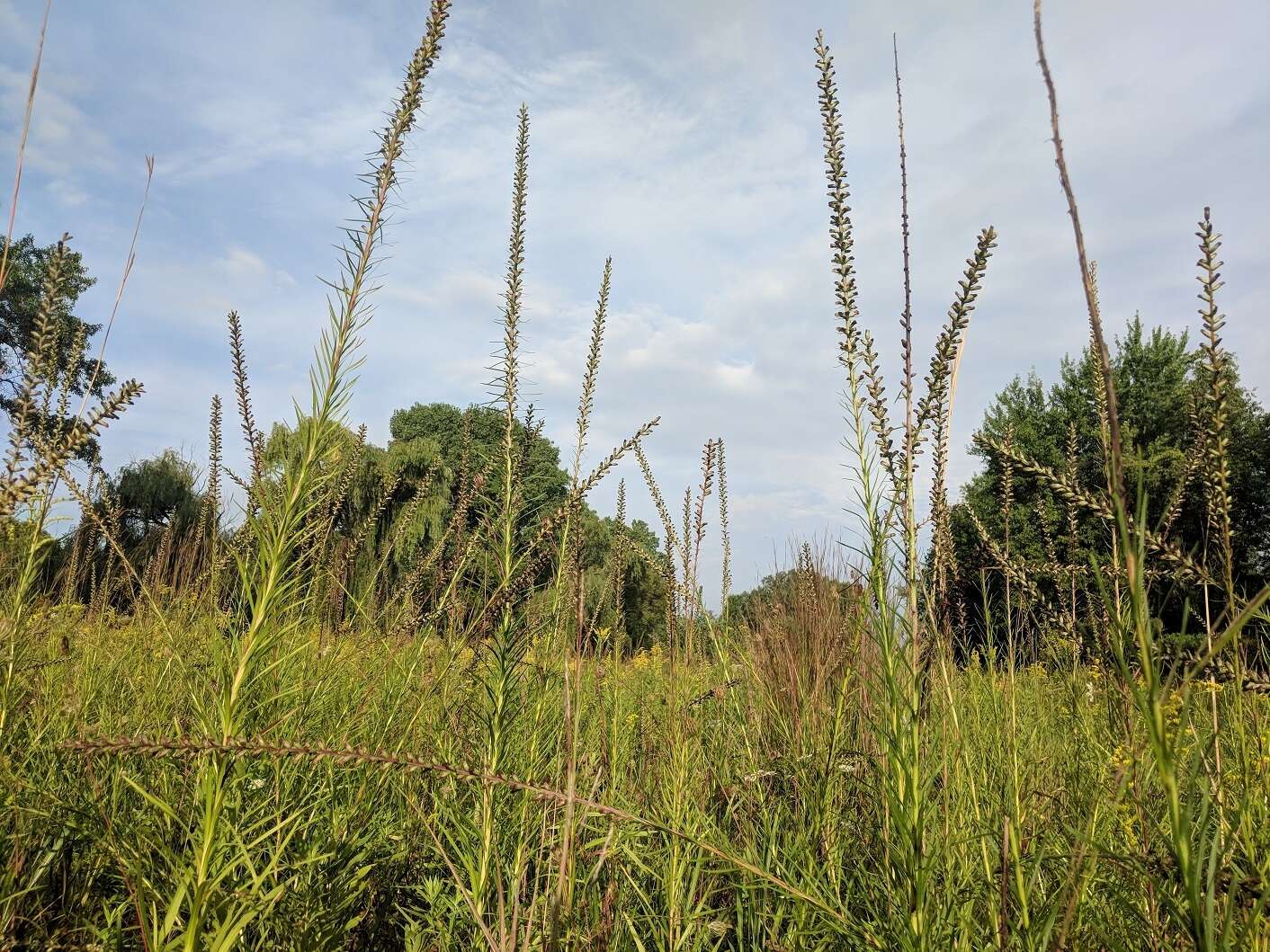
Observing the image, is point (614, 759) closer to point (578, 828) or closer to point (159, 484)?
point (578, 828)

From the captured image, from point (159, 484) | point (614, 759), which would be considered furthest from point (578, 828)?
point (159, 484)

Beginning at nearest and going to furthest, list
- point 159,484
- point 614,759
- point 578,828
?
point 578,828 < point 614,759 < point 159,484

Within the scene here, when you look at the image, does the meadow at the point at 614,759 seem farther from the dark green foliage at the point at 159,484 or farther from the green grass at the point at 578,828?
the dark green foliage at the point at 159,484

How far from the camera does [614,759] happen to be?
2.84 meters

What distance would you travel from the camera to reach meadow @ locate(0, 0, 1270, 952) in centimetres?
142

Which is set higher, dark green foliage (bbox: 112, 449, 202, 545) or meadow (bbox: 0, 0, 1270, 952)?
dark green foliage (bbox: 112, 449, 202, 545)

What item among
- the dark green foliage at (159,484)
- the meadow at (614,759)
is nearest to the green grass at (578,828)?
the meadow at (614,759)

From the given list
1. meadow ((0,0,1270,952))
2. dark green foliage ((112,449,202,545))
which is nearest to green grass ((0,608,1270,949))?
meadow ((0,0,1270,952))

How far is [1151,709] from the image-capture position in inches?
32.6

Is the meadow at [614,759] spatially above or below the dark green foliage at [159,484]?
below

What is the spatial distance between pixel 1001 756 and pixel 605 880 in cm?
165

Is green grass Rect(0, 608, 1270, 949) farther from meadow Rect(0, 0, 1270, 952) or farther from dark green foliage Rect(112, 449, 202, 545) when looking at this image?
dark green foliage Rect(112, 449, 202, 545)

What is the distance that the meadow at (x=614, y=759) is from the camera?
1.42m

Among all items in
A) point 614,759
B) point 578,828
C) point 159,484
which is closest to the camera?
point 578,828
